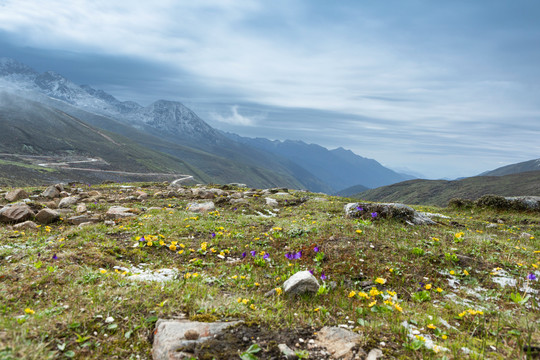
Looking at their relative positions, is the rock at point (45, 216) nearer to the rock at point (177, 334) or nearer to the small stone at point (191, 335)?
the rock at point (177, 334)

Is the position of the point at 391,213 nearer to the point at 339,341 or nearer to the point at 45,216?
the point at 339,341

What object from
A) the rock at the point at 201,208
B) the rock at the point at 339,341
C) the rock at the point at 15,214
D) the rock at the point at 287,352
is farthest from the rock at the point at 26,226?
the rock at the point at 339,341

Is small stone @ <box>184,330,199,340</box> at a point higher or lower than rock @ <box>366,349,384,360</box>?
lower

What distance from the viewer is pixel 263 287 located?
24.4 ft

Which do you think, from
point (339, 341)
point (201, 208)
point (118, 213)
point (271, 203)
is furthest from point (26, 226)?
point (271, 203)

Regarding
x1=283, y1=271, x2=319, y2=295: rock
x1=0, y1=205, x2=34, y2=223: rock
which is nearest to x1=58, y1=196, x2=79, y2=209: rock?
x1=0, y1=205, x2=34, y2=223: rock

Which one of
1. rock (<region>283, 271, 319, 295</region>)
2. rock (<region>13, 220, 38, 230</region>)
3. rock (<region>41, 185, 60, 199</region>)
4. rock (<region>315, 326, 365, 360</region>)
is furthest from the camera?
rock (<region>41, 185, 60, 199</region>)

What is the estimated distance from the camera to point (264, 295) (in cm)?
672

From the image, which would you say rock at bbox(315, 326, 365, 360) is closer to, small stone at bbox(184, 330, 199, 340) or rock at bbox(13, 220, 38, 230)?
small stone at bbox(184, 330, 199, 340)

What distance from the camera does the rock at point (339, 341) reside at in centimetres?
434

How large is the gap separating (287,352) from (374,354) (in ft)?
4.39

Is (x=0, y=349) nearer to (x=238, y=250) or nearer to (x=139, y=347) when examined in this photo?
(x=139, y=347)

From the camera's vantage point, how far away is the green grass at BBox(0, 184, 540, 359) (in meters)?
4.51

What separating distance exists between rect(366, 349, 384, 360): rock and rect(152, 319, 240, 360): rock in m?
2.25
